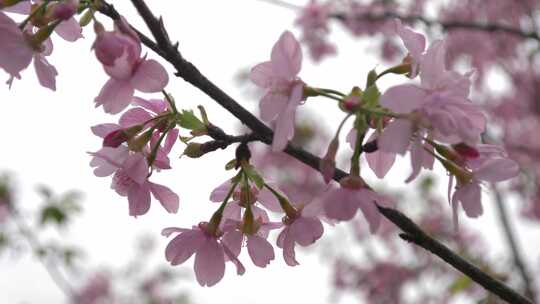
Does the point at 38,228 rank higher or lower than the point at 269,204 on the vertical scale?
lower

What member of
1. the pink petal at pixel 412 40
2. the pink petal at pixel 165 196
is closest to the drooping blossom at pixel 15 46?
the pink petal at pixel 165 196

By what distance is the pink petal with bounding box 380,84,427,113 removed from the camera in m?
0.79

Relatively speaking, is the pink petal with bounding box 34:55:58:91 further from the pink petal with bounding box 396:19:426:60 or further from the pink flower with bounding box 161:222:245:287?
the pink petal with bounding box 396:19:426:60

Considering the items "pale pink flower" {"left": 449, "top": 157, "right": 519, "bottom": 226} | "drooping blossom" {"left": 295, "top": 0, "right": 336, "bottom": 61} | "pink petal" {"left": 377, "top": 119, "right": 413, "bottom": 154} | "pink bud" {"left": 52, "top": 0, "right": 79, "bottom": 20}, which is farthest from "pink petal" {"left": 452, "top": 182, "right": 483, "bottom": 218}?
"drooping blossom" {"left": 295, "top": 0, "right": 336, "bottom": 61}

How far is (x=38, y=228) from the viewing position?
5473mm

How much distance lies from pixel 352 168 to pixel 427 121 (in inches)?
6.5

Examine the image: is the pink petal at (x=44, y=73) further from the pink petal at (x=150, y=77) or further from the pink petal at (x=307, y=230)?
the pink petal at (x=307, y=230)

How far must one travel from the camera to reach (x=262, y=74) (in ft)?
3.13

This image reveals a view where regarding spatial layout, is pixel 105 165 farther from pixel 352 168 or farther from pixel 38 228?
pixel 38 228

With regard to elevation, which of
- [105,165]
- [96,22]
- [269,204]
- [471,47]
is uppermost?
[96,22]

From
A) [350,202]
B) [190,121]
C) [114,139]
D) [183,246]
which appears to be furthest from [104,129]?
[350,202]

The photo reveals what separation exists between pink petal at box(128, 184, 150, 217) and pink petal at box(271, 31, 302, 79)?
38cm

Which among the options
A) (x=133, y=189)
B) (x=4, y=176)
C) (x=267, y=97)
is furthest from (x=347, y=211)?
(x=4, y=176)

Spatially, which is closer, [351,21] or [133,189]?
[133,189]
